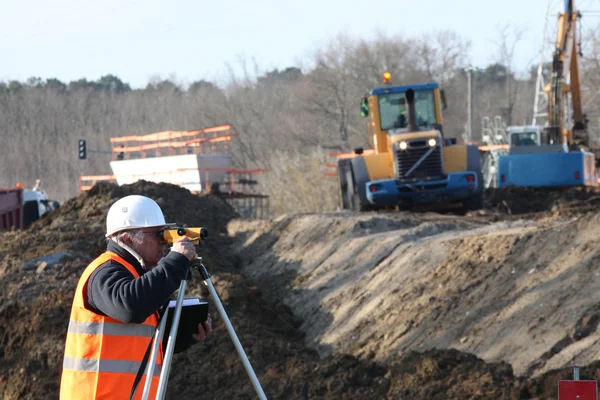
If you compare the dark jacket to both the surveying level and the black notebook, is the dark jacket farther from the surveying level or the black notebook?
the black notebook

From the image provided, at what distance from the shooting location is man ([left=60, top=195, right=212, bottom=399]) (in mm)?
4258

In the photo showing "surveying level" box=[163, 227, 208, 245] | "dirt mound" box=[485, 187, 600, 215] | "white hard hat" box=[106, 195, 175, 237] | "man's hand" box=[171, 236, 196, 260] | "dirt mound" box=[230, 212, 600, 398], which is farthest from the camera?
"dirt mound" box=[485, 187, 600, 215]

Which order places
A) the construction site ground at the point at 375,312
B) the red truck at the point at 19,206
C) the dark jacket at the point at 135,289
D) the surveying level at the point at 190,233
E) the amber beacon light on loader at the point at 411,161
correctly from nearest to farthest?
the dark jacket at the point at 135,289 < the surveying level at the point at 190,233 < the construction site ground at the point at 375,312 < the amber beacon light on loader at the point at 411,161 < the red truck at the point at 19,206

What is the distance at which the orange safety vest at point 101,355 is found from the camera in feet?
14.4

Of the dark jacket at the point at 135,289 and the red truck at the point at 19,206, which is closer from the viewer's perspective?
the dark jacket at the point at 135,289

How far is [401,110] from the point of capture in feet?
66.0

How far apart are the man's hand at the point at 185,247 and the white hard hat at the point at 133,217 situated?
11.0 inches

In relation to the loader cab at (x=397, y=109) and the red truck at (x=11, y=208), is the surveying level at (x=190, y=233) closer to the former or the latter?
the loader cab at (x=397, y=109)

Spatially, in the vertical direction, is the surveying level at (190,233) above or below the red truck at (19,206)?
above

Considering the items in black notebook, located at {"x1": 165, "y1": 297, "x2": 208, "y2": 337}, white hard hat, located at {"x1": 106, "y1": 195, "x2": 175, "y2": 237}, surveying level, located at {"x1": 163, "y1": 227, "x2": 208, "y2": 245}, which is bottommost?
black notebook, located at {"x1": 165, "y1": 297, "x2": 208, "y2": 337}

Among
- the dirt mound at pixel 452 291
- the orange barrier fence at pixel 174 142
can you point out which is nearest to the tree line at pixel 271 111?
the orange barrier fence at pixel 174 142

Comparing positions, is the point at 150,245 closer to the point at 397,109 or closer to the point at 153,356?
the point at 153,356

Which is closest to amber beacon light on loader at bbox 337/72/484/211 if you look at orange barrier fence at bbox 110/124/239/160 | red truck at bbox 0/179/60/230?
red truck at bbox 0/179/60/230

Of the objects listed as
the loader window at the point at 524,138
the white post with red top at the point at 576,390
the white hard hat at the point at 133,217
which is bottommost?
the loader window at the point at 524,138
